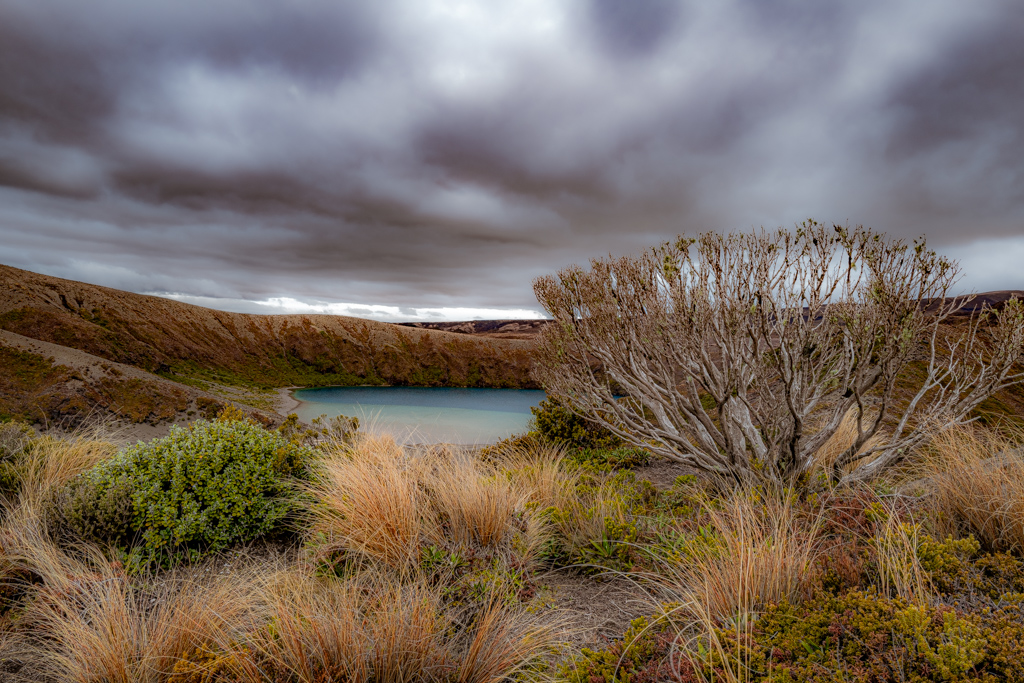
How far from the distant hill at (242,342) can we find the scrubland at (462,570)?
23.5 metres

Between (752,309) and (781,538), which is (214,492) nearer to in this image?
(781,538)

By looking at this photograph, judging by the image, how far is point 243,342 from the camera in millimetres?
39344

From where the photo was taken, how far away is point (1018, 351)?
15.1 feet

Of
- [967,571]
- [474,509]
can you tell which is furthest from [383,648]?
[967,571]

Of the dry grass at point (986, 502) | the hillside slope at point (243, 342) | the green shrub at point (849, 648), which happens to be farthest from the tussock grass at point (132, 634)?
Answer: the hillside slope at point (243, 342)

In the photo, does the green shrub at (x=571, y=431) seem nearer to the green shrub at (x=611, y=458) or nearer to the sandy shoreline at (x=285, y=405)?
the green shrub at (x=611, y=458)

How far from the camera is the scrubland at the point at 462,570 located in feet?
7.19

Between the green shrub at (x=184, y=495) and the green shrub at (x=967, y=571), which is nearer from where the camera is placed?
the green shrub at (x=967, y=571)

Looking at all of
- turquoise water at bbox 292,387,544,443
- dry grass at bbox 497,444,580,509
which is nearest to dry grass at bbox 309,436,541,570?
dry grass at bbox 497,444,580,509

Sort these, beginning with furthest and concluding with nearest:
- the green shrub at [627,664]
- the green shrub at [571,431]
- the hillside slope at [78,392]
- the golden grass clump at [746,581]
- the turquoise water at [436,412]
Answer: the turquoise water at [436,412] → the hillside slope at [78,392] → the green shrub at [571,431] → the golden grass clump at [746,581] → the green shrub at [627,664]

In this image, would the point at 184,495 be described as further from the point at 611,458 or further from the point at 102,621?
the point at 611,458

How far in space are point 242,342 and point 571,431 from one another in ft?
132

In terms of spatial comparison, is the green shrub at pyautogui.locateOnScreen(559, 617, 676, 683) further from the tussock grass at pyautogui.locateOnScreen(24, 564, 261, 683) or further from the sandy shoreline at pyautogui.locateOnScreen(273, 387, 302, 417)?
the sandy shoreline at pyautogui.locateOnScreen(273, 387, 302, 417)

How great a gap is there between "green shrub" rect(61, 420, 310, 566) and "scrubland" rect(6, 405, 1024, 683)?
1.0 inches
